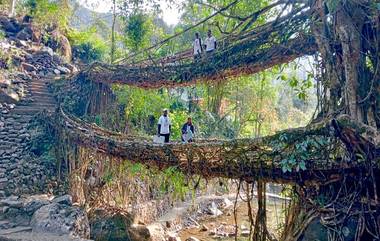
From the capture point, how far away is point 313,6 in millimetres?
3695

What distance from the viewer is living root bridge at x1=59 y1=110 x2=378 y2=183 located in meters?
2.99

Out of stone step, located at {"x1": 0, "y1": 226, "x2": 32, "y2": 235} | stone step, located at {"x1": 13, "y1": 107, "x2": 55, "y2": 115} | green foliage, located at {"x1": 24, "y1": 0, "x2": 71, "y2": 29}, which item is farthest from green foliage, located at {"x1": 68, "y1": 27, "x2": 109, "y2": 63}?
stone step, located at {"x1": 0, "y1": 226, "x2": 32, "y2": 235}

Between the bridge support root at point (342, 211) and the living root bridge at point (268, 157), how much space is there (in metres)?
0.14

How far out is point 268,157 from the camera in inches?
135

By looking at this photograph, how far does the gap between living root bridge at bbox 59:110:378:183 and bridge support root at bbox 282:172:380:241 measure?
0.14 meters

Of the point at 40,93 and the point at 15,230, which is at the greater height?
the point at 40,93

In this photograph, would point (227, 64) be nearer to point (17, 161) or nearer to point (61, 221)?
point (61, 221)

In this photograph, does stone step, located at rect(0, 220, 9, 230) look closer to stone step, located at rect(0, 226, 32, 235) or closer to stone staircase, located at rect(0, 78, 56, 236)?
stone staircase, located at rect(0, 78, 56, 236)

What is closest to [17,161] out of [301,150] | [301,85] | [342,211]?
[301,85]

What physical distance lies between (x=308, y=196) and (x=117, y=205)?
19.8 ft

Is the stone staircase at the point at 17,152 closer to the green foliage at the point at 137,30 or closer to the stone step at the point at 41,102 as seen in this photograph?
the stone step at the point at 41,102

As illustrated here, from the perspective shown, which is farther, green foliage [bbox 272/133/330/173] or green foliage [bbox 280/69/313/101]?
green foliage [bbox 280/69/313/101]

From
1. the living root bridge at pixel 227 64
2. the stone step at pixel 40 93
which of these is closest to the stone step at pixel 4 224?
the living root bridge at pixel 227 64

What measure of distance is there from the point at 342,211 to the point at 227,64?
9.13 ft
